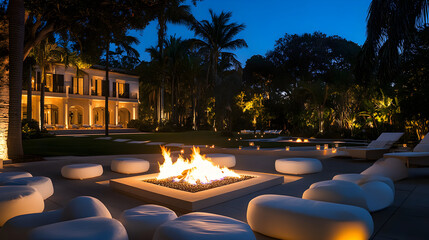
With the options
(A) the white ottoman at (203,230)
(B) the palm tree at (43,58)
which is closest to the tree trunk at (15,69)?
(A) the white ottoman at (203,230)

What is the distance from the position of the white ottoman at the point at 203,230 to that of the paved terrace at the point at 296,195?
88 centimetres

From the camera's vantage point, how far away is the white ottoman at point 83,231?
2.06 m

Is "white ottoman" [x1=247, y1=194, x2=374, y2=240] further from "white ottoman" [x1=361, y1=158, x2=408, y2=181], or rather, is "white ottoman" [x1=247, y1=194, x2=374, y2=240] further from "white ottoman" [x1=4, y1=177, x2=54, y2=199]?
"white ottoman" [x1=4, y1=177, x2=54, y2=199]

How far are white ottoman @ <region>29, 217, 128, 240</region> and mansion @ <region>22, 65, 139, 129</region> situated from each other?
27228 millimetres

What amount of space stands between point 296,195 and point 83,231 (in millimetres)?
3610

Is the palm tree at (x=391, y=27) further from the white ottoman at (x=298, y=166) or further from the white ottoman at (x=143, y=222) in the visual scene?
the white ottoman at (x=143, y=222)

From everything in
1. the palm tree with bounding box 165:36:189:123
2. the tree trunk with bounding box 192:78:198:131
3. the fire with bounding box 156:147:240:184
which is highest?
the palm tree with bounding box 165:36:189:123

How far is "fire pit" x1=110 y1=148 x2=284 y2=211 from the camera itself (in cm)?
420

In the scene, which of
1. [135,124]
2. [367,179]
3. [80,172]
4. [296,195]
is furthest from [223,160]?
[135,124]

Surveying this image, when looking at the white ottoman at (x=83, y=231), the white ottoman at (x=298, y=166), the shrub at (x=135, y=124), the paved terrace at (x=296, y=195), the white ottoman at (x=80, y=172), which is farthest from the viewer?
the shrub at (x=135, y=124)

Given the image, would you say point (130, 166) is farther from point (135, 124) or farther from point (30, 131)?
point (135, 124)

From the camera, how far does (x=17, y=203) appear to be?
3.51 m

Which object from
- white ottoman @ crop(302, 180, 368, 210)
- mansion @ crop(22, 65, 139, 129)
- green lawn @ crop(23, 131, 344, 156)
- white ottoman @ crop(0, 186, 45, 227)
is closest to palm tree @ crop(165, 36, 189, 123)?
mansion @ crop(22, 65, 139, 129)

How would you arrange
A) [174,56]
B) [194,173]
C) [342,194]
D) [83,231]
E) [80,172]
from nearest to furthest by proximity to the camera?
[83,231]
[342,194]
[194,173]
[80,172]
[174,56]
